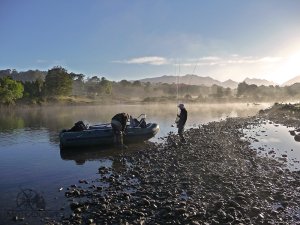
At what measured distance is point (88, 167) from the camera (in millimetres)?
19281

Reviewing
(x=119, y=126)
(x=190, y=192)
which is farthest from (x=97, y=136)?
(x=190, y=192)

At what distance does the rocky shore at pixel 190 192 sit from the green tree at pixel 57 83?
101 meters

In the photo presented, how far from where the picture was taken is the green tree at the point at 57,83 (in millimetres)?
115750

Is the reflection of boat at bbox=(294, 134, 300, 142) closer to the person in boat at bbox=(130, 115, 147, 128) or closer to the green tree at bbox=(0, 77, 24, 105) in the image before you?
the person in boat at bbox=(130, 115, 147, 128)

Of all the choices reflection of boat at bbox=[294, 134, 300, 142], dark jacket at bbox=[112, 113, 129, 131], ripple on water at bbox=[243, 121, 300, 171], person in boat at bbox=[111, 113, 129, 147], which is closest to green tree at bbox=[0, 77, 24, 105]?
person in boat at bbox=[111, 113, 129, 147]

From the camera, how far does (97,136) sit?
25.2 m

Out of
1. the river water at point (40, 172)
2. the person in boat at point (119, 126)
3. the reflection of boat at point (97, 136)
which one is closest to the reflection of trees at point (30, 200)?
the river water at point (40, 172)

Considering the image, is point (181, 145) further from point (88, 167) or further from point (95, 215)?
point (95, 215)

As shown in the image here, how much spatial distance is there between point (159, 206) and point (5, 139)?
24182mm

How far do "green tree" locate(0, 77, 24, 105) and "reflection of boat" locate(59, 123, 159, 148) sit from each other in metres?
74.1

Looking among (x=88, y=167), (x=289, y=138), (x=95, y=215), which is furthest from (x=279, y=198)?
(x=289, y=138)

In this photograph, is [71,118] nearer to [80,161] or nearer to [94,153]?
[94,153]

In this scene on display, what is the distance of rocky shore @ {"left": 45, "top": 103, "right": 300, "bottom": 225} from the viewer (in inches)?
433

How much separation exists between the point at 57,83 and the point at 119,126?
9756 cm
